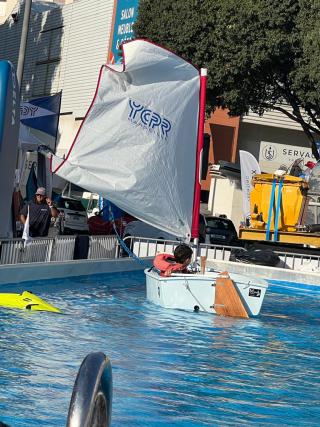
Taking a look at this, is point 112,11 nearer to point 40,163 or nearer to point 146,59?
point 40,163

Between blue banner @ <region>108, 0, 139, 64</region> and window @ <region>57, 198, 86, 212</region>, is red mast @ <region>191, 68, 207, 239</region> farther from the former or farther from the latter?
blue banner @ <region>108, 0, 139, 64</region>

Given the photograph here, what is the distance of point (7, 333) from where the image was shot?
1212 centimetres

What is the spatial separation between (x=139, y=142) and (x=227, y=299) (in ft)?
13.1

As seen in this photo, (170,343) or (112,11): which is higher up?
(112,11)

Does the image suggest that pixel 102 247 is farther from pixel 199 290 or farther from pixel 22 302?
pixel 22 302

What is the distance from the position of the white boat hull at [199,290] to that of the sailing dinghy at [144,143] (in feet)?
8.81

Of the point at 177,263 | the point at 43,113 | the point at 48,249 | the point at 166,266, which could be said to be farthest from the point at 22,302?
the point at 43,113

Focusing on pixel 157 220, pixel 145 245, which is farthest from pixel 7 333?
pixel 145 245

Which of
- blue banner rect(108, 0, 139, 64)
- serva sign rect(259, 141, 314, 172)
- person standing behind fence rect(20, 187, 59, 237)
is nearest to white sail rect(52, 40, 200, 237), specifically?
person standing behind fence rect(20, 187, 59, 237)

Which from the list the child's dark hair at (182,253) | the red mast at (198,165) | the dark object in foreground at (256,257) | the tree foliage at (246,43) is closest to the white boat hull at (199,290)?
the child's dark hair at (182,253)

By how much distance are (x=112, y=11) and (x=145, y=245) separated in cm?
3649

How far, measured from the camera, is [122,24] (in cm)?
5428

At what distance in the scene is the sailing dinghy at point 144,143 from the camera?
17953 mm

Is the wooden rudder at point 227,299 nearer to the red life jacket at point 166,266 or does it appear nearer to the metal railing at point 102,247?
the red life jacket at point 166,266
